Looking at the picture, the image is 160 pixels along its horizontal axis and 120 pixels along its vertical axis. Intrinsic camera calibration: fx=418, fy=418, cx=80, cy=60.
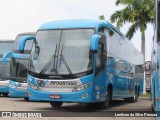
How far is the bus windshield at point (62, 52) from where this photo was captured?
14.5m

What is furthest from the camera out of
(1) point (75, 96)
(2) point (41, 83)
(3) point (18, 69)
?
(3) point (18, 69)

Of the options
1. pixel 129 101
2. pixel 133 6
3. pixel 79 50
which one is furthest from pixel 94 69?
pixel 133 6

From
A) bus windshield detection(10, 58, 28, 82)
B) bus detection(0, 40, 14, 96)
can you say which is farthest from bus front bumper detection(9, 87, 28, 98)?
bus detection(0, 40, 14, 96)

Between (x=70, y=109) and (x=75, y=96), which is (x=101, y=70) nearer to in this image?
(x=75, y=96)

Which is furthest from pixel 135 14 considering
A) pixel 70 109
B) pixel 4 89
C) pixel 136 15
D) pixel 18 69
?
pixel 70 109

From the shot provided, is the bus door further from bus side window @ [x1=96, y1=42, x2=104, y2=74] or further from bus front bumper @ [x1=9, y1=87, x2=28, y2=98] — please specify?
bus front bumper @ [x1=9, y1=87, x2=28, y2=98]

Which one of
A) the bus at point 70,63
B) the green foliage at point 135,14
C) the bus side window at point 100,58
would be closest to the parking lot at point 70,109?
the bus at point 70,63

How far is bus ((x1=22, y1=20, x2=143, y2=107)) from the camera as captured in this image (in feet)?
47.2

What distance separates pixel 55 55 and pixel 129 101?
445 inches

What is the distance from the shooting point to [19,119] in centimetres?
1212

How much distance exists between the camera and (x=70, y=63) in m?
14.6

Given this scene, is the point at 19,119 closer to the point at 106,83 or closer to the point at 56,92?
the point at 56,92

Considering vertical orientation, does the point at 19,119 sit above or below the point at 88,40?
below

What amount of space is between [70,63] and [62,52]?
0.53 metres
